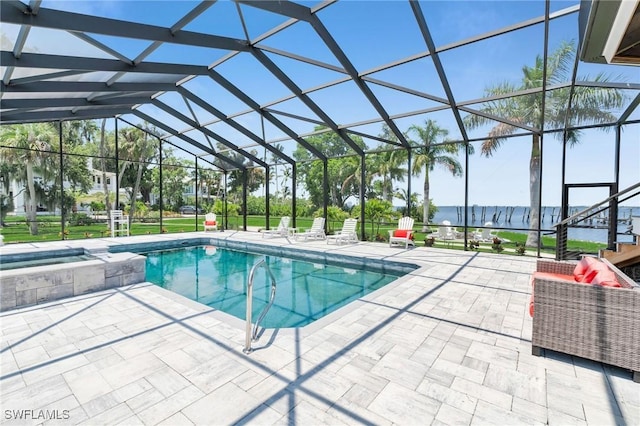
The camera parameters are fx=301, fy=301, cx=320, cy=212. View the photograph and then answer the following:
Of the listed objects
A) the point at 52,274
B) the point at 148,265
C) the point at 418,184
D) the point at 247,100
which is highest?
the point at 247,100

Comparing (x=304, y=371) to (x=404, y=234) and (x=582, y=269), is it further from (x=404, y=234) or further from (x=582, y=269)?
(x=404, y=234)

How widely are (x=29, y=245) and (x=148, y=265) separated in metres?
4.15

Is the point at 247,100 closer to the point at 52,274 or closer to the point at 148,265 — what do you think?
the point at 148,265

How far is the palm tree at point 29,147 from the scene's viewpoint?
1425cm

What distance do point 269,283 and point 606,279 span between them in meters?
5.81

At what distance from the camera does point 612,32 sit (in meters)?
2.29

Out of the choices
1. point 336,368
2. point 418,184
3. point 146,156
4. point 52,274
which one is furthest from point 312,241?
point 146,156

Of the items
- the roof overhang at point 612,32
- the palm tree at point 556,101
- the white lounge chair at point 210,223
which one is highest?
the palm tree at point 556,101

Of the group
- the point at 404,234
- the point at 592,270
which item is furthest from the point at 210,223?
the point at 592,270

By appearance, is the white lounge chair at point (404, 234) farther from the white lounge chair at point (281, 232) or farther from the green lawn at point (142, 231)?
the white lounge chair at point (281, 232)

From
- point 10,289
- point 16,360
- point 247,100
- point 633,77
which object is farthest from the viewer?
point 247,100

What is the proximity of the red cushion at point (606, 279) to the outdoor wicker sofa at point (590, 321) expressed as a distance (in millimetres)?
68

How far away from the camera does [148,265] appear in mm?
8836

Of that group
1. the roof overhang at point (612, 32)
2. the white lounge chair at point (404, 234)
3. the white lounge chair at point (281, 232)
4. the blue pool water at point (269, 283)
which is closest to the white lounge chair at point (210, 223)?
the white lounge chair at point (281, 232)
